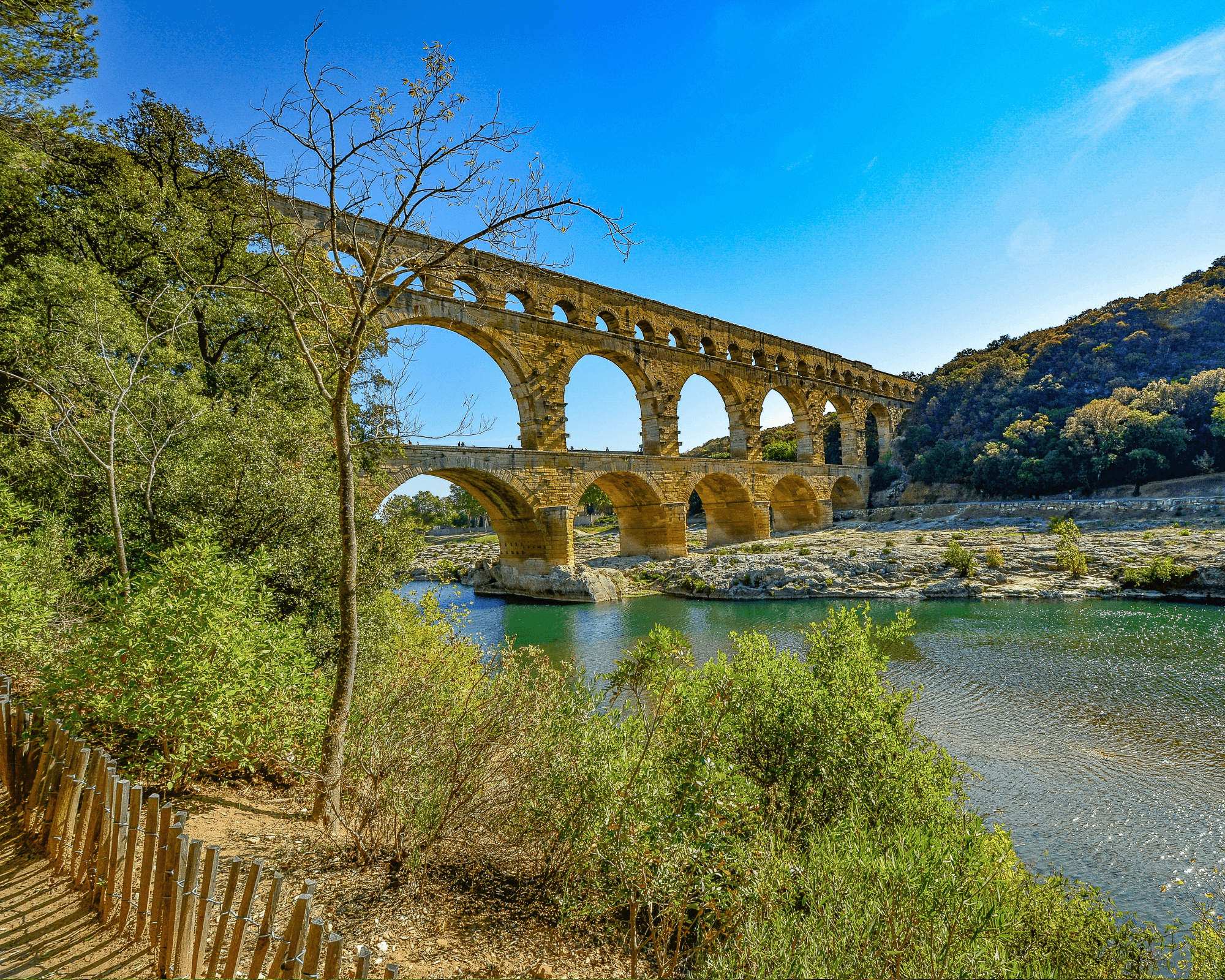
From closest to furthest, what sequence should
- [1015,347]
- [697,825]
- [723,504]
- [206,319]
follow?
[697,825], [206,319], [723,504], [1015,347]

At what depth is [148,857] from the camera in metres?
2.35

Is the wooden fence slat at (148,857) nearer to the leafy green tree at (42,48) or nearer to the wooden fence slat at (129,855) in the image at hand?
the wooden fence slat at (129,855)

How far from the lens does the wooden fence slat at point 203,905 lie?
210 centimetres

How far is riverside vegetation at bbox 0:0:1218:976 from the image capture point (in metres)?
3.16

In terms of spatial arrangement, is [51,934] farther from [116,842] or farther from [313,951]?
[313,951]

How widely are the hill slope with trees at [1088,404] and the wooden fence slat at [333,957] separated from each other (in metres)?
37.3

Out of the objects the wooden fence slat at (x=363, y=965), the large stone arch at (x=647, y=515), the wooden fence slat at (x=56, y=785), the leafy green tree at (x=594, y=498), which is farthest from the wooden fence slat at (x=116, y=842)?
the leafy green tree at (x=594, y=498)

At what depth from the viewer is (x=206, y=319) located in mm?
10312

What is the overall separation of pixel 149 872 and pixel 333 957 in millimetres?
1136

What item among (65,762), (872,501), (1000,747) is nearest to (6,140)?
(65,762)

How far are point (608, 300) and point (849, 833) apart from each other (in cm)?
2022

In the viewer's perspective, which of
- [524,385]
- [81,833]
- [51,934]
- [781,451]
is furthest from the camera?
[781,451]

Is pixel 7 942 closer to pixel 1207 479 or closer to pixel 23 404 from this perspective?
pixel 23 404

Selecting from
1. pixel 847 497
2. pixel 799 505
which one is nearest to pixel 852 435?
pixel 847 497
